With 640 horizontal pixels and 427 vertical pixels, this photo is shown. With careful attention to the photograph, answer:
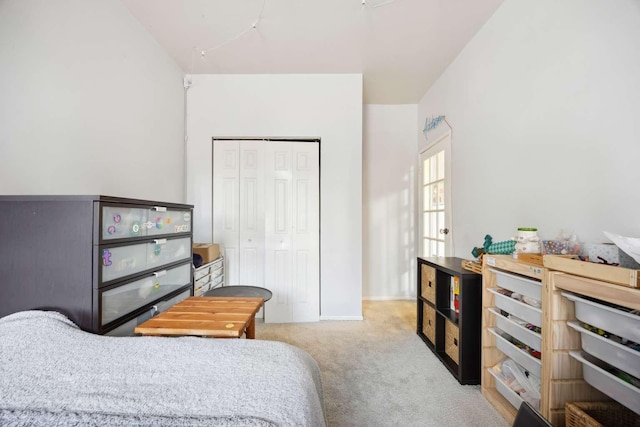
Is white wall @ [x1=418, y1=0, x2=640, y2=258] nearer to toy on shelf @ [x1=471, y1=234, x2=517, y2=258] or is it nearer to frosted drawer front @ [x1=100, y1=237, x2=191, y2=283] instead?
toy on shelf @ [x1=471, y1=234, x2=517, y2=258]

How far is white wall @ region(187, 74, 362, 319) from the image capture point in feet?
9.00

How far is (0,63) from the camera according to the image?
115 centimetres

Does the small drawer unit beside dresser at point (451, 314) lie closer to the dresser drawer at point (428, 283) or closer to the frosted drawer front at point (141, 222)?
the dresser drawer at point (428, 283)

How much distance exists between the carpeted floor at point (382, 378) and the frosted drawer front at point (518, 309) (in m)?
0.63

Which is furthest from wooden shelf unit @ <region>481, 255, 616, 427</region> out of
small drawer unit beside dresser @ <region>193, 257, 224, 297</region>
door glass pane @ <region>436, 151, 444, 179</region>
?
A: small drawer unit beside dresser @ <region>193, 257, 224, 297</region>

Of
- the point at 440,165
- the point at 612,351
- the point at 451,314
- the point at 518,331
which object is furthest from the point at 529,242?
Answer: the point at 440,165

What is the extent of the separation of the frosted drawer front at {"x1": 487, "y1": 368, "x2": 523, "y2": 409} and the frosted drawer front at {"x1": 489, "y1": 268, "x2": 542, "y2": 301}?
0.54 meters

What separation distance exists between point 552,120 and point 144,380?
224 centimetres

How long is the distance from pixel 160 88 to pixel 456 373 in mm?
3426

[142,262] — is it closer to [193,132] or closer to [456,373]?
[193,132]

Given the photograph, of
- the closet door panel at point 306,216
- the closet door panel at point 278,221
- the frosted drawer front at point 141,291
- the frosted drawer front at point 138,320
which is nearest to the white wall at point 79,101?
the frosted drawer front at point 141,291

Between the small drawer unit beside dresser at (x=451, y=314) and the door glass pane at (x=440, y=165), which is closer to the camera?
the small drawer unit beside dresser at (x=451, y=314)

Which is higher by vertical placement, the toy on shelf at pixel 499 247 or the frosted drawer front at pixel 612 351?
the toy on shelf at pixel 499 247

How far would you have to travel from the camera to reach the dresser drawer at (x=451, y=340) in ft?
5.86
